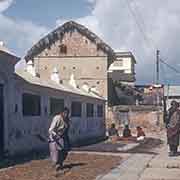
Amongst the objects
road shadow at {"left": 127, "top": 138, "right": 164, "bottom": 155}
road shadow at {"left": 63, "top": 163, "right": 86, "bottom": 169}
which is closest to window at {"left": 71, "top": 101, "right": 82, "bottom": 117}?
road shadow at {"left": 127, "top": 138, "right": 164, "bottom": 155}

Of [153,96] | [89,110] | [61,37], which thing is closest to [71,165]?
[89,110]

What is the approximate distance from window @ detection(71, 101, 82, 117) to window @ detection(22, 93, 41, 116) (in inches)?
295

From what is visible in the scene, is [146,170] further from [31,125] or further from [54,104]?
[54,104]

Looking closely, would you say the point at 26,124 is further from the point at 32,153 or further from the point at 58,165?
the point at 58,165

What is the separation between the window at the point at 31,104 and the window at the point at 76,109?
749cm

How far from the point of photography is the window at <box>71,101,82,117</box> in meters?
29.1

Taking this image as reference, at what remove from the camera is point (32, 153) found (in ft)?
63.7

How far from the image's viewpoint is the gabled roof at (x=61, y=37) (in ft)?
166

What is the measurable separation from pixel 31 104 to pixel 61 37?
30861 millimetres

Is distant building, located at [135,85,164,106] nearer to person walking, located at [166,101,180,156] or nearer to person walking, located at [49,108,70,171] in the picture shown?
person walking, located at [166,101,180,156]

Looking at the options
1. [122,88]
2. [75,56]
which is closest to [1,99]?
[75,56]

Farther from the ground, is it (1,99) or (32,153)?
(1,99)

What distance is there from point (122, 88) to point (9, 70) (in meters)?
40.3

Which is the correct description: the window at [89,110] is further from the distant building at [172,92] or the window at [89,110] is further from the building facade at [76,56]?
the distant building at [172,92]
